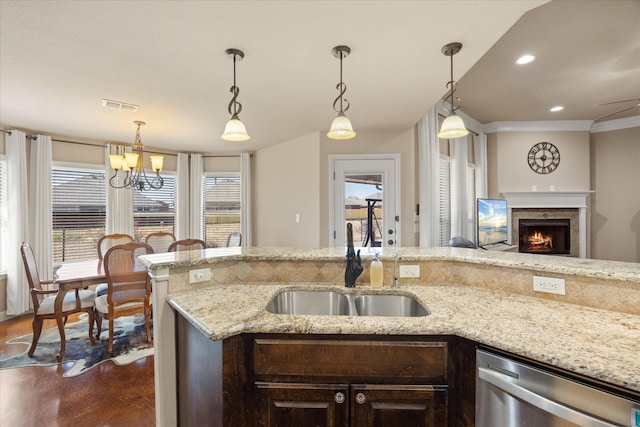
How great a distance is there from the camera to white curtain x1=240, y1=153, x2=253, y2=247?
553 cm

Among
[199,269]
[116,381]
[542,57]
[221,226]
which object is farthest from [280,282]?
[221,226]

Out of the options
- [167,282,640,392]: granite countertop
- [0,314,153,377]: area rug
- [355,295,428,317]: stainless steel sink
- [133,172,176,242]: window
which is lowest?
[0,314,153,377]: area rug

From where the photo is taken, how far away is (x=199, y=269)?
176 centimetres

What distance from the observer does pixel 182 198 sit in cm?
542

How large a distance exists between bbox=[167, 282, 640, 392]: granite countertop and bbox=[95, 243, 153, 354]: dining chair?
5.39 ft

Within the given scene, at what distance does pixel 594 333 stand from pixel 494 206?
4334 mm

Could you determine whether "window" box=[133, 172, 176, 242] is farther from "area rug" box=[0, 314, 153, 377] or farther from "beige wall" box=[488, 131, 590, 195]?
"beige wall" box=[488, 131, 590, 195]

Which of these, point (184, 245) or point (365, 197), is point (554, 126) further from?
point (184, 245)

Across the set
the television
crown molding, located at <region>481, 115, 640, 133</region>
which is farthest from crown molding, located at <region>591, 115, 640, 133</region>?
the television

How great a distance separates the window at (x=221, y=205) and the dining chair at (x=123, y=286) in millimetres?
2642

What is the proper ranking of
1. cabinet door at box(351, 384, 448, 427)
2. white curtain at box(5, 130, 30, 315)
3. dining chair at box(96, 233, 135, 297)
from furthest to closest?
dining chair at box(96, 233, 135, 297), white curtain at box(5, 130, 30, 315), cabinet door at box(351, 384, 448, 427)

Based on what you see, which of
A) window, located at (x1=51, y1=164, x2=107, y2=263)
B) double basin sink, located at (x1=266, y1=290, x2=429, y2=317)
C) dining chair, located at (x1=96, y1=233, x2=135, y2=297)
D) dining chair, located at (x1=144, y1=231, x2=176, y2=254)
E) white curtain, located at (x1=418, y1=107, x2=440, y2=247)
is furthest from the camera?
dining chair, located at (x1=144, y1=231, x2=176, y2=254)

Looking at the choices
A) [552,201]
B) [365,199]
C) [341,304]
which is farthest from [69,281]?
[552,201]

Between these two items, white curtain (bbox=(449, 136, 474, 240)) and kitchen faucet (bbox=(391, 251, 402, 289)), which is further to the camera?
white curtain (bbox=(449, 136, 474, 240))
